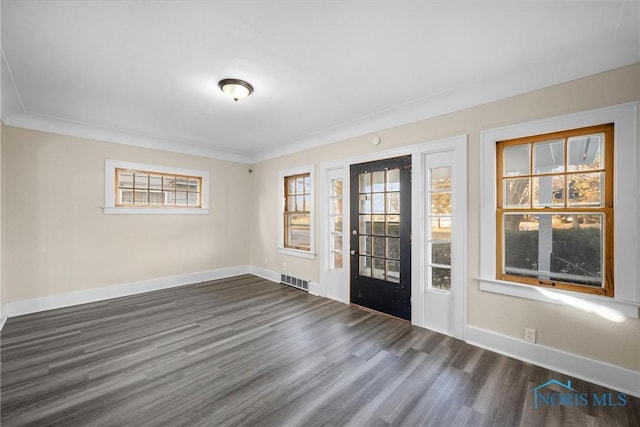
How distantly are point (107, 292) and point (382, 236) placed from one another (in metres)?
4.52

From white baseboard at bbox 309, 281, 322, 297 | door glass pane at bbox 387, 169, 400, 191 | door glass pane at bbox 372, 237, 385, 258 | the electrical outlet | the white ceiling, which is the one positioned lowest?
white baseboard at bbox 309, 281, 322, 297

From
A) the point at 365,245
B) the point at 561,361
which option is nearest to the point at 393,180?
the point at 365,245

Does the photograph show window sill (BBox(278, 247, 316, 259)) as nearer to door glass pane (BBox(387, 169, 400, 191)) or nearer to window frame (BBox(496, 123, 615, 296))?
door glass pane (BBox(387, 169, 400, 191))

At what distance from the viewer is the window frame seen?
2.20 m

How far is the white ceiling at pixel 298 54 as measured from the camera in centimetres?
180

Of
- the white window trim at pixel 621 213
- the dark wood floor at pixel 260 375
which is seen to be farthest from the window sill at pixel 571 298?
the dark wood floor at pixel 260 375

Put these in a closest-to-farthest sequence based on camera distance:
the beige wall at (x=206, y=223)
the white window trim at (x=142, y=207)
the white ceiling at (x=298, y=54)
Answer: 1. the white ceiling at (x=298, y=54)
2. the beige wall at (x=206, y=223)
3. the white window trim at (x=142, y=207)

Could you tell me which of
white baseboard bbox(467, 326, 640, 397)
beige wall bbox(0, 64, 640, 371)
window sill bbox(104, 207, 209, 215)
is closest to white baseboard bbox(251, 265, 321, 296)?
beige wall bbox(0, 64, 640, 371)

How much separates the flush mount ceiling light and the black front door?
1921mm

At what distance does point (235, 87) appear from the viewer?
276cm

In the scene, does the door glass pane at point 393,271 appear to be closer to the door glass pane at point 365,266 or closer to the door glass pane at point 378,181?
A: the door glass pane at point 365,266

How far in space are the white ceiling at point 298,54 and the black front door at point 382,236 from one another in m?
0.72

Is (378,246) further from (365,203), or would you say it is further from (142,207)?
(142,207)

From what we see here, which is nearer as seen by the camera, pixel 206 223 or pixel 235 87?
pixel 235 87
